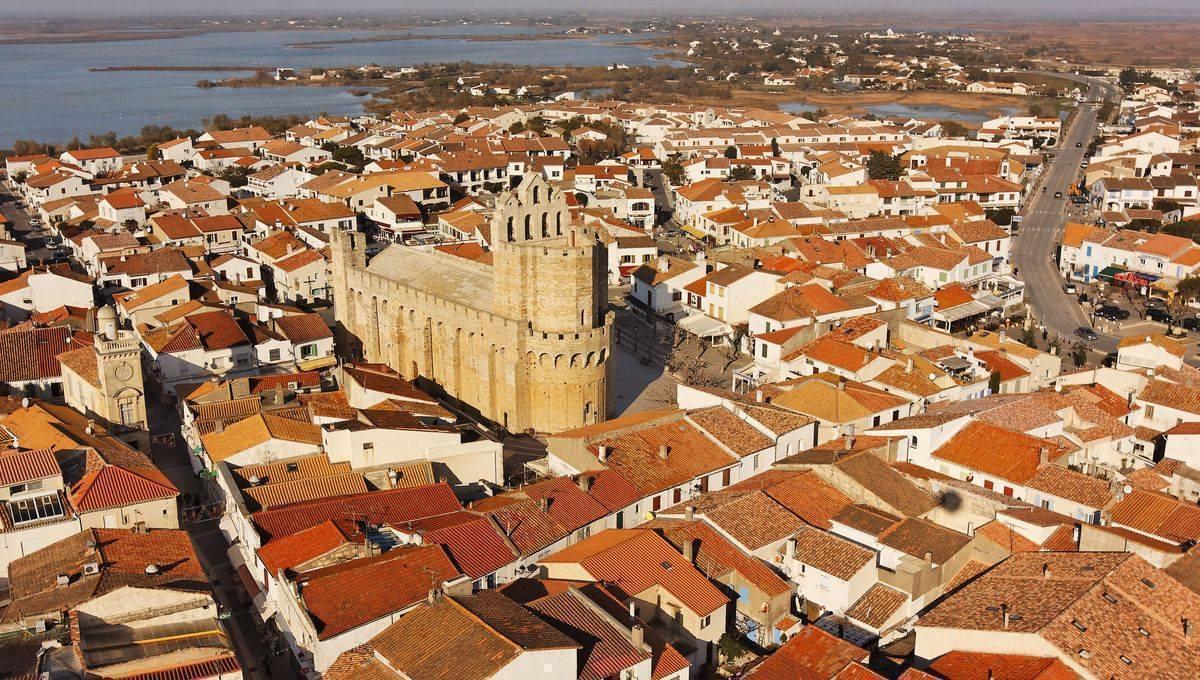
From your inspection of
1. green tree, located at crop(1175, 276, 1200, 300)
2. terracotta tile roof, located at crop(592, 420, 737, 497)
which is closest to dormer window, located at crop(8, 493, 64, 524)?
terracotta tile roof, located at crop(592, 420, 737, 497)

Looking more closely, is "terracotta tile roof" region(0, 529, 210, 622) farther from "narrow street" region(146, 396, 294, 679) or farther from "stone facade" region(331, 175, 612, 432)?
"stone facade" region(331, 175, 612, 432)

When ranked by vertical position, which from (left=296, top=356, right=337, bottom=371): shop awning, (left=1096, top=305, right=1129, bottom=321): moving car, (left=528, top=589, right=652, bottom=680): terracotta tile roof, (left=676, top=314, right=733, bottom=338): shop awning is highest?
(left=528, top=589, right=652, bottom=680): terracotta tile roof

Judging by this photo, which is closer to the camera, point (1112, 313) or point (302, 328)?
point (302, 328)

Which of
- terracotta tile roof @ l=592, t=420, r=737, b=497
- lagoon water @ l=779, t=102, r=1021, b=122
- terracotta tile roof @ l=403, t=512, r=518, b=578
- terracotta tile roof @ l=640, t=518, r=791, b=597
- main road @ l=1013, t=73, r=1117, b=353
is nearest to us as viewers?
terracotta tile roof @ l=403, t=512, r=518, b=578

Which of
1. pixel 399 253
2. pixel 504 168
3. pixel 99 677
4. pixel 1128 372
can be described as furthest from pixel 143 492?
pixel 504 168

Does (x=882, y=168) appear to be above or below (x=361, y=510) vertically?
above

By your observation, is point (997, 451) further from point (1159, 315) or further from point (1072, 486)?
point (1159, 315)

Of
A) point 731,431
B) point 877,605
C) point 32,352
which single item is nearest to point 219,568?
point 731,431
